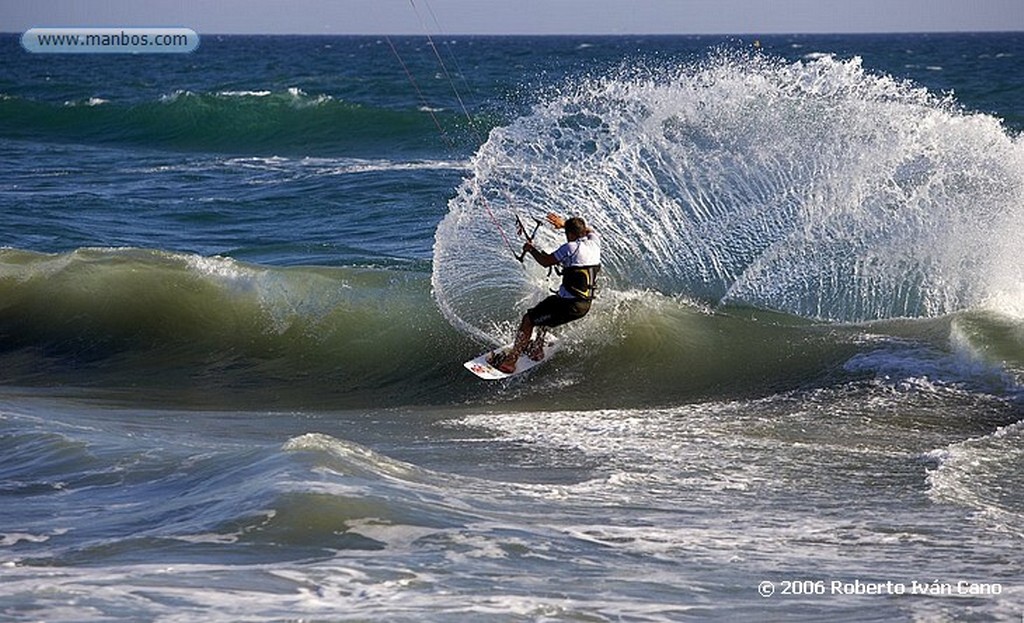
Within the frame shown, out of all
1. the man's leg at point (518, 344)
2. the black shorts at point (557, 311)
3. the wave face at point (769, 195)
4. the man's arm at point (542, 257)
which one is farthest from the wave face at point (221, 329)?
the man's arm at point (542, 257)

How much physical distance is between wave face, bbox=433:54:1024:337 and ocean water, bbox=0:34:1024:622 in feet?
0.12

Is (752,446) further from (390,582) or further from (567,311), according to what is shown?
(390,582)

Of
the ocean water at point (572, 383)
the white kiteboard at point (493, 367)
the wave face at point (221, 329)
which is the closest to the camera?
the ocean water at point (572, 383)

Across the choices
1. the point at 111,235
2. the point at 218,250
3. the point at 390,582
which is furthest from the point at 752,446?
the point at 111,235

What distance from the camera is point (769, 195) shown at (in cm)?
1492

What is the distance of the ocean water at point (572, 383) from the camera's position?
21.6 feet

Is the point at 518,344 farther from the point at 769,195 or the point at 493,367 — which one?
the point at 769,195

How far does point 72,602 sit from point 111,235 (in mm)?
15495

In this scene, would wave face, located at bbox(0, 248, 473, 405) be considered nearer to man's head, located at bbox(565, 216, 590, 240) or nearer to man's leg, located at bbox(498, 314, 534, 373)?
man's leg, located at bbox(498, 314, 534, 373)

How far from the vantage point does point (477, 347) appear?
13602mm

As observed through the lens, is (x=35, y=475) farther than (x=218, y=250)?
No

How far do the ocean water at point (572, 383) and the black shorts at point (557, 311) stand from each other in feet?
2.38

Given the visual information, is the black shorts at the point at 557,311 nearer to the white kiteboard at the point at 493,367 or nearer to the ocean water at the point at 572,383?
the white kiteboard at the point at 493,367

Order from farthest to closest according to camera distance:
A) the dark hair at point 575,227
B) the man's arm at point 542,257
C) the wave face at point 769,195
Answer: the wave face at point 769,195
the dark hair at point 575,227
the man's arm at point 542,257
